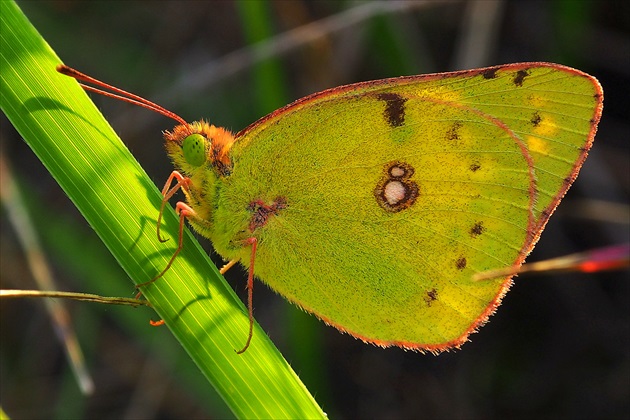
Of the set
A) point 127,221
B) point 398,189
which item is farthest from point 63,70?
point 398,189

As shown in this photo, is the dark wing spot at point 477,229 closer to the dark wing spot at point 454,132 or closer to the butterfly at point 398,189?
the butterfly at point 398,189

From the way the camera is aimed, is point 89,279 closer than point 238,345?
No

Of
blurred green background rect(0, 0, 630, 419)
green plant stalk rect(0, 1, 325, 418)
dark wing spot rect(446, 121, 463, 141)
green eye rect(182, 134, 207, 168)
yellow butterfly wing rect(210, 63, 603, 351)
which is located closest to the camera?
green plant stalk rect(0, 1, 325, 418)

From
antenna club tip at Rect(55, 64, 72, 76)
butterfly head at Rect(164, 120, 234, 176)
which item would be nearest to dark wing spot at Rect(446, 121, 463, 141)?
butterfly head at Rect(164, 120, 234, 176)

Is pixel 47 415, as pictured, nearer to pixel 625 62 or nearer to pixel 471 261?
pixel 471 261

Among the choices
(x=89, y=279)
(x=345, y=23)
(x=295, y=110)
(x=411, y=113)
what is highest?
(x=345, y=23)

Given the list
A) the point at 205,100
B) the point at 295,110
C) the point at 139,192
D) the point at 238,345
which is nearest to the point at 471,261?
the point at 295,110

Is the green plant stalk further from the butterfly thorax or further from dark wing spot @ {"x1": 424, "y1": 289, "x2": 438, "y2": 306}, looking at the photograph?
dark wing spot @ {"x1": 424, "y1": 289, "x2": 438, "y2": 306}

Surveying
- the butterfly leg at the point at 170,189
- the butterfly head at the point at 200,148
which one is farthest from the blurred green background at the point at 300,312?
the butterfly leg at the point at 170,189
